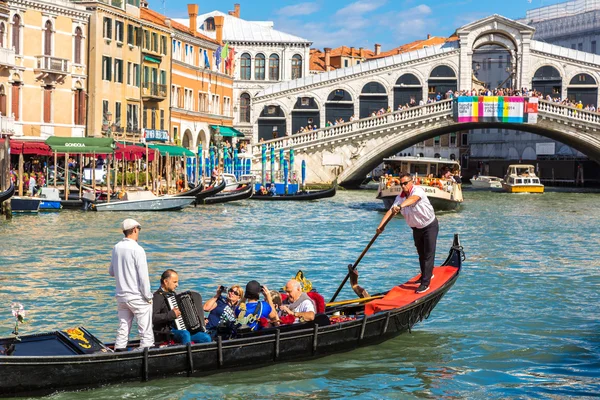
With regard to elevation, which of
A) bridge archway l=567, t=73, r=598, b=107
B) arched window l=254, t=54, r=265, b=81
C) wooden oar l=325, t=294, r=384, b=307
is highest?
arched window l=254, t=54, r=265, b=81

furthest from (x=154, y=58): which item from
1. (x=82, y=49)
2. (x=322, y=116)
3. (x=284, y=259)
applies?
(x=284, y=259)

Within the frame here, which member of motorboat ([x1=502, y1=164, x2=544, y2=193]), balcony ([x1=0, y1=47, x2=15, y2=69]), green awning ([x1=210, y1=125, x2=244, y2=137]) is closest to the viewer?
balcony ([x1=0, y1=47, x2=15, y2=69])

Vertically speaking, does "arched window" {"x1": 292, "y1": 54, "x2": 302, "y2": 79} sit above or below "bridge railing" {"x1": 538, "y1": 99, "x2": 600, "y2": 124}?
above

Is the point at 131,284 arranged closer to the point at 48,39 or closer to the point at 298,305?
the point at 298,305

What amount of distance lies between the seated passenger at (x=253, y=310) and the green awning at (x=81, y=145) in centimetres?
1600

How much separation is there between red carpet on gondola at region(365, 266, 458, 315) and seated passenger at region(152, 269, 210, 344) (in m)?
1.69

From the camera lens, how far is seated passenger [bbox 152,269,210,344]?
7355mm

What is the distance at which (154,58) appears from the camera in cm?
3297

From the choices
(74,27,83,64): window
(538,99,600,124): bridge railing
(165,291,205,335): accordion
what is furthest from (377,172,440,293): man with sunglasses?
(538,99,600,124): bridge railing

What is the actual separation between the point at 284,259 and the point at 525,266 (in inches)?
127

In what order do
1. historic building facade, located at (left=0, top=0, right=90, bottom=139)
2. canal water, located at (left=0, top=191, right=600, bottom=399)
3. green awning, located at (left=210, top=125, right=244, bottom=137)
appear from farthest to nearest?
green awning, located at (left=210, top=125, right=244, bottom=137) < historic building facade, located at (left=0, top=0, right=90, bottom=139) < canal water, located at (left=0, top=191, right=600, bottom=399)

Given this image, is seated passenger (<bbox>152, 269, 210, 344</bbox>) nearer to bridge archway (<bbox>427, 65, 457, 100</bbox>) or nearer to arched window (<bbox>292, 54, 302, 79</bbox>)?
bridge archway (<bbox>427, 65, 457, 100</bbox>)

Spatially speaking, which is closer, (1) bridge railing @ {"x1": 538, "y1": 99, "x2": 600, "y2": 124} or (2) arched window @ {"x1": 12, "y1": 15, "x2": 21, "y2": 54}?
(2) arched window @ {"x1": 12, "y1": 15, "x2": 21, "y2": 54}

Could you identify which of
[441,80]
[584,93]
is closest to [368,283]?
[441,80]
